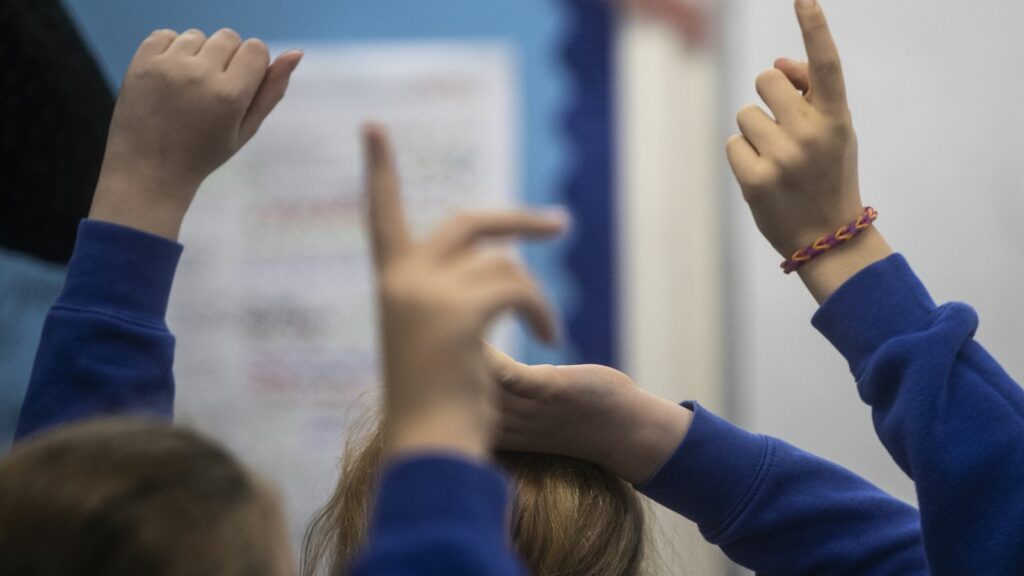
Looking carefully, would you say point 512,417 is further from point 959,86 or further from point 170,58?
point 959,86

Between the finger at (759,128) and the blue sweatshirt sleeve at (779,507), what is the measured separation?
17 centimetres

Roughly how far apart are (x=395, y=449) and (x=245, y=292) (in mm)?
1255

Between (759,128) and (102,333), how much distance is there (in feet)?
1.11

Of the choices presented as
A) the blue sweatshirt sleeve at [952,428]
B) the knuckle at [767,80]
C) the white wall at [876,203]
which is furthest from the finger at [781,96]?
the white wall at [876,203]

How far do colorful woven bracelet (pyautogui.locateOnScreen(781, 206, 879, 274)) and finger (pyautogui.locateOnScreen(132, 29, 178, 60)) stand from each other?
12.9 inches

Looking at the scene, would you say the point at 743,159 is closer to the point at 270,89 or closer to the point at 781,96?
the point at 781,96

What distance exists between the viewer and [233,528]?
0.35 m

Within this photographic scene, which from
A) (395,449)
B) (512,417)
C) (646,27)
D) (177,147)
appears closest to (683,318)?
(646,27)

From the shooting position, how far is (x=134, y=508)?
0.34 meters

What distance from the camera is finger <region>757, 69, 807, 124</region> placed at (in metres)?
0.51

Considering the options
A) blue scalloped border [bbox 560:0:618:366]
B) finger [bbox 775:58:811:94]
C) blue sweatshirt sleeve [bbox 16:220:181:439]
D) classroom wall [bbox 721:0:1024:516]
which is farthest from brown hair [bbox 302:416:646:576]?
blue scalloped border [bbox 560:0:618:366]

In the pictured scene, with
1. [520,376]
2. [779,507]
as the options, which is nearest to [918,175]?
[779,507]

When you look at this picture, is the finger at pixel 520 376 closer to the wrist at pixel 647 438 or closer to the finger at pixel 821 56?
the wrist at pixel 647 438

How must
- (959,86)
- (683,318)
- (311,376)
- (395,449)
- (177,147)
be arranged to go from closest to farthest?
(395,449)
(177,147)
(959,86)
(683,318)
(311,376)
